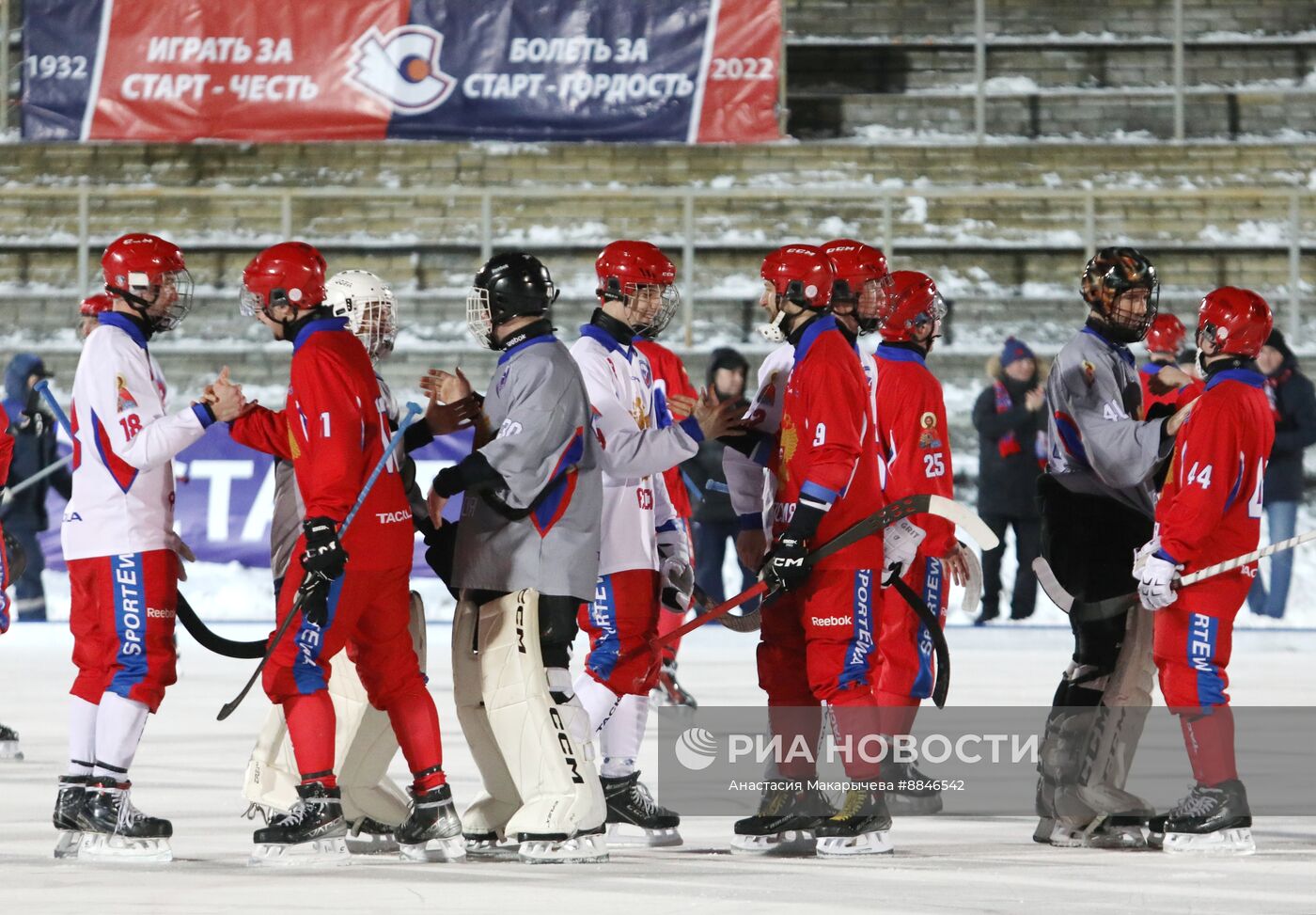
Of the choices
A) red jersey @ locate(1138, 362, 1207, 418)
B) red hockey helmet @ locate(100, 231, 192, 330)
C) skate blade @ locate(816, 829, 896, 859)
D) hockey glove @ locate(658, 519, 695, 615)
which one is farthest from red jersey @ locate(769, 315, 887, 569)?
red hockey helmet @ locate(100, 231, 192, 330)

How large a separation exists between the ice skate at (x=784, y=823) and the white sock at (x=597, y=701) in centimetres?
54

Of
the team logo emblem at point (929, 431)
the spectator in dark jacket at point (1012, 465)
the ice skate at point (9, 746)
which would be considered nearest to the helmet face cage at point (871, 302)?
the team logo emblem at point (929, 431)

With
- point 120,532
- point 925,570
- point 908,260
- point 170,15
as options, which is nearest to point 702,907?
point 120,532

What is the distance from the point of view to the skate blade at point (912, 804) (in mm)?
7207

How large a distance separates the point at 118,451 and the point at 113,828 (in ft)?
3.66

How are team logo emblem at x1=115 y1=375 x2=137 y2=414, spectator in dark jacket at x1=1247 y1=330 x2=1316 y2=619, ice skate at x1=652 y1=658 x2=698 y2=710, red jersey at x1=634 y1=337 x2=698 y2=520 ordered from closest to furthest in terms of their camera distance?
1. team logo emblem at x1=115 y1=375 x2=137 y2=414
2. red jersey at x1=634 y1=337 x2=698 y2=520
3. ice skate at x1=652 y1=658 x2=698 y2=710
4. spectator in dark jacket at x1=1247 y1=330 x2=1316 y2=619

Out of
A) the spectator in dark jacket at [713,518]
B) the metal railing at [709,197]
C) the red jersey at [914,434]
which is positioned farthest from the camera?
the metal railing at [709,197]

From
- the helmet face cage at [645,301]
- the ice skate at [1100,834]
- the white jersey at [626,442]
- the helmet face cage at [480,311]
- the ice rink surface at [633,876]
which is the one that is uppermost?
the helmet face cage at [645,301]

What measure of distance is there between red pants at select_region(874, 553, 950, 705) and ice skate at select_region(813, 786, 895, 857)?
3.64 ft

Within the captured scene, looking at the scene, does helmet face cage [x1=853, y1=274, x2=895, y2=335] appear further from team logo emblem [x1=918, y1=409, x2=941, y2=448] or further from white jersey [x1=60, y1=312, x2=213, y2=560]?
white jersey [x1=60, y1=312, x2=213, y2=560]

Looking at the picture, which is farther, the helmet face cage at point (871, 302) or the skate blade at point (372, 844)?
the helmet face cage at point (871, 302)

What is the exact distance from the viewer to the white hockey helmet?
20.9 feet

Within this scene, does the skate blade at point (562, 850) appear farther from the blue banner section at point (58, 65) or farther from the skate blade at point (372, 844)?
the blue banner section at point (58, 65)

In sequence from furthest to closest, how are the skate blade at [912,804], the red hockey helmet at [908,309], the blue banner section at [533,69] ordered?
the blue banner section at [533,69] < the red hockey helmet at [908,309] < the skate blade at [912,804]
